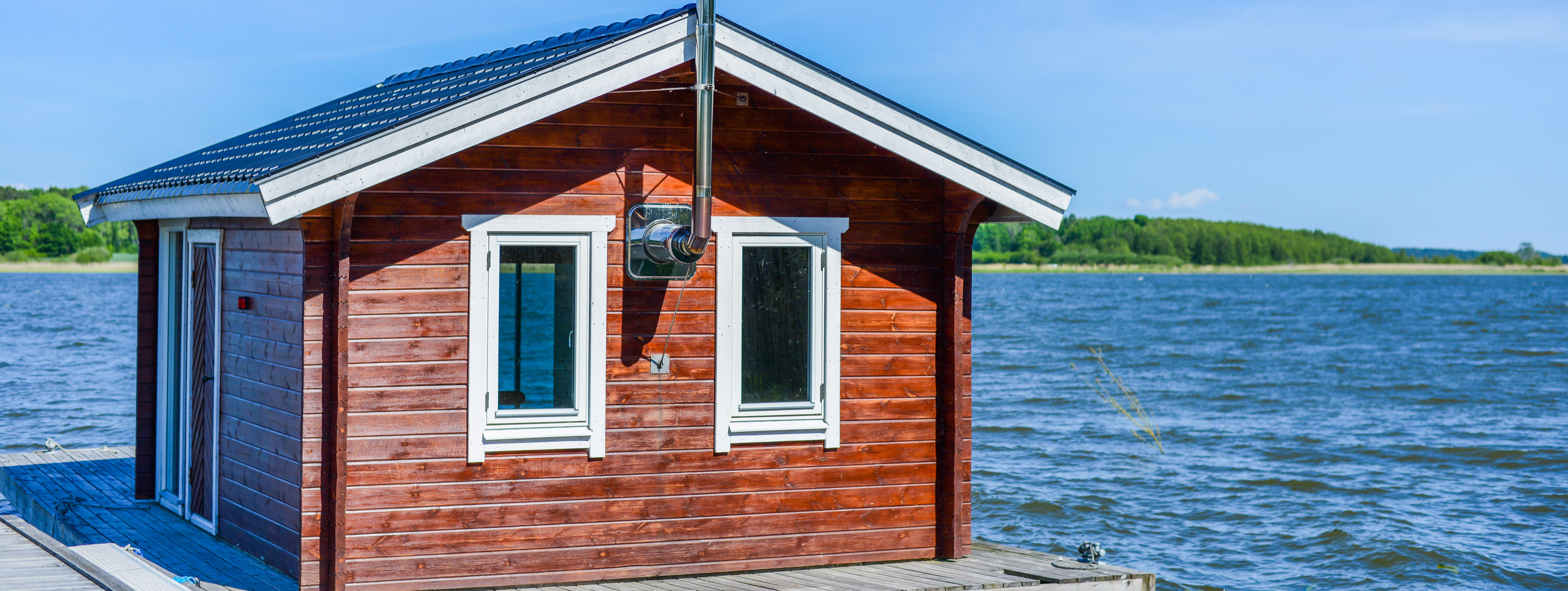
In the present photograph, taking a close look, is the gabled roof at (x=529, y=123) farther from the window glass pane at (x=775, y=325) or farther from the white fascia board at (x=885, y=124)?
the window glass pane at (x=775, y=325)

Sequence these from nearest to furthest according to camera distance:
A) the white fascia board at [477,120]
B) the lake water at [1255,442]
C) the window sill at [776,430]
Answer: the white fascia board at [477,120] → the window sill at [776,430] → the lake water at [1255,442]

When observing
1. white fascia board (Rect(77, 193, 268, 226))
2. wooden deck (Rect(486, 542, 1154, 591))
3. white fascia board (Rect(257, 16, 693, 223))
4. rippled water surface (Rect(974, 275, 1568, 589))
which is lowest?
rippled water surface (Rect(974, 275, 1568, 589))

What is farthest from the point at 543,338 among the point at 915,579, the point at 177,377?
the point at 177,377

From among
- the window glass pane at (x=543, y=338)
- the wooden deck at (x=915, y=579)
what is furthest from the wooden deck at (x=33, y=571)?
the window glass pane at (x=543, y=338)

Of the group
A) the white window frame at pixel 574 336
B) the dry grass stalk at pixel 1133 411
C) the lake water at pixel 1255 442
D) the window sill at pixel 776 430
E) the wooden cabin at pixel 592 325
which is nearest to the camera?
the wooden cabin at pixel 592 325

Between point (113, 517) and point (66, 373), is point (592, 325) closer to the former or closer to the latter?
point (113, 517)

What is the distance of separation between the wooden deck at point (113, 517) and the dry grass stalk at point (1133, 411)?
40.2 feet

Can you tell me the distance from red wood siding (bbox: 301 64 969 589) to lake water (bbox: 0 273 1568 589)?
19.5 feet

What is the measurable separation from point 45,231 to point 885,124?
119507 millimetres

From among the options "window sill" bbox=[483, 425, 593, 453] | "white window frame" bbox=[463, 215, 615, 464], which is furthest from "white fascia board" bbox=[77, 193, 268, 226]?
"window sill" bbox=[483, 425, 593, 453]

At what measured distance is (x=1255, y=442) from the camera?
72.1ft

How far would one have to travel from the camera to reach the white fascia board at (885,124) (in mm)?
6648

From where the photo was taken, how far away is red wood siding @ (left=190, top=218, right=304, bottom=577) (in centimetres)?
662

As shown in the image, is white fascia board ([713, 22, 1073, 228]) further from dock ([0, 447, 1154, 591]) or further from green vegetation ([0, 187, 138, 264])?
green vegetation ([0, 187, 138, 264])
